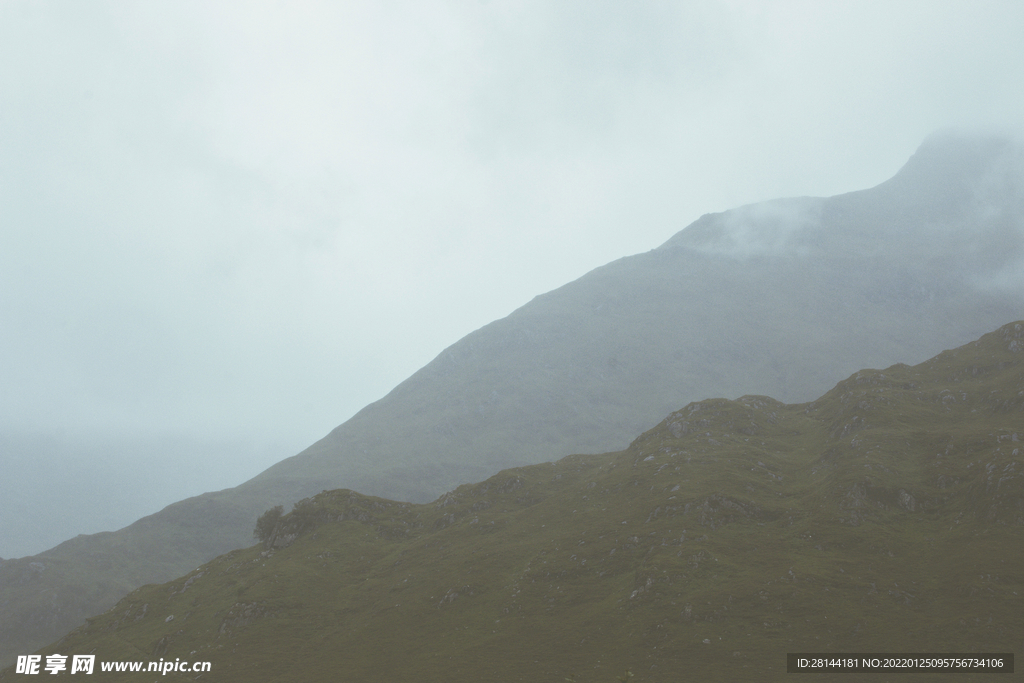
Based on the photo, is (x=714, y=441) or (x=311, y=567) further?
(x=714, y=441)

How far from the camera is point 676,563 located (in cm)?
6256

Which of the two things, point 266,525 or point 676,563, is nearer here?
point 676,563

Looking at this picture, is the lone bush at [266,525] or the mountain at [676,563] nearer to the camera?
the mountain at [676,563]

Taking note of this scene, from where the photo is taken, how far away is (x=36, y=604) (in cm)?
15988

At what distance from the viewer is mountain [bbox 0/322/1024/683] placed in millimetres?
50531

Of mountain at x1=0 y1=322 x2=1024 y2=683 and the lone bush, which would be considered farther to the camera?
the lone bush

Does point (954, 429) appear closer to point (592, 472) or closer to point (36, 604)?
point (592, 472)

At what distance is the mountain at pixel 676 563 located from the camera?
5053 centimetres

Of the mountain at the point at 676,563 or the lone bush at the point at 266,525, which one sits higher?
the lone bush at the point at 266,525

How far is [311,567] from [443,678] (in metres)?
40.2

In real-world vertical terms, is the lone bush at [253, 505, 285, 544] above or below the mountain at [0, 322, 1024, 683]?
above

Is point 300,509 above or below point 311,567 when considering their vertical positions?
above

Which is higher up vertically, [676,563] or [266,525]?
[266,525]

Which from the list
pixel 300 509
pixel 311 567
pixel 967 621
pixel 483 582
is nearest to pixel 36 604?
pixel 300 509
